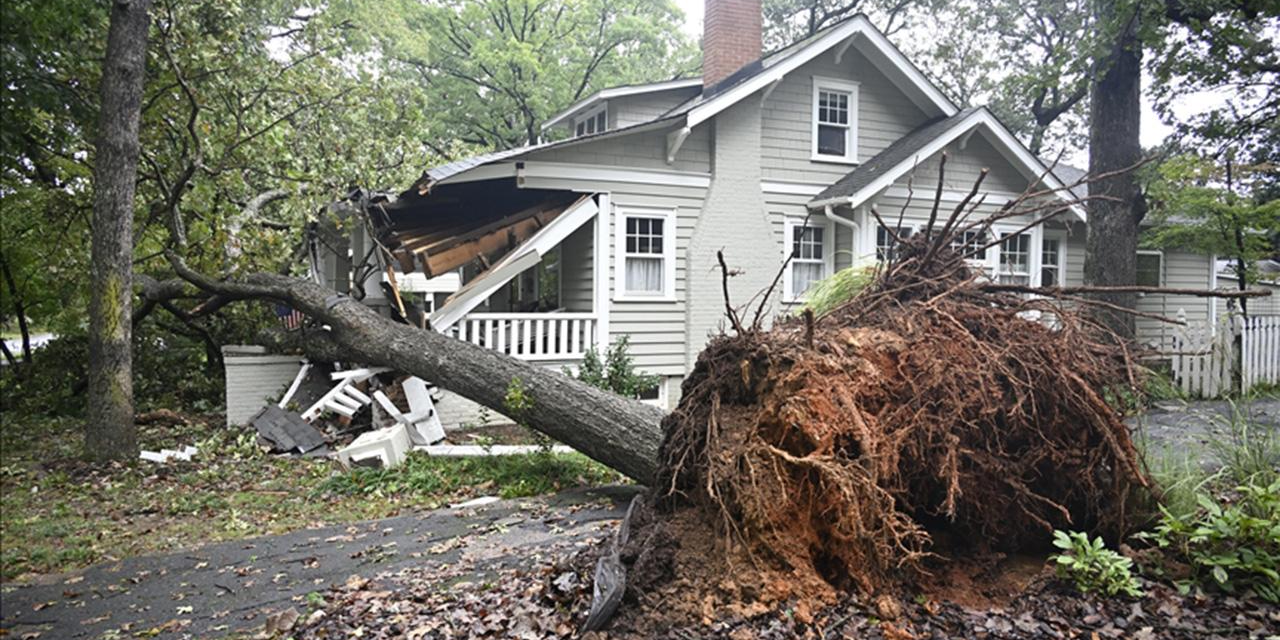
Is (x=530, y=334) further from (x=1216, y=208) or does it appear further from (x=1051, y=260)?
(x=1216, y=208)

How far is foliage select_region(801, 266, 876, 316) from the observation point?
5.05 metres

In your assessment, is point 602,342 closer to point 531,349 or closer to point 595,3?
point 531,349

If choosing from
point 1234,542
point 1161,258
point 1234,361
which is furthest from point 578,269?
point 1161,258

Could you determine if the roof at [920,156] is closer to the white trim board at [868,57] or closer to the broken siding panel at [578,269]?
the white trim board at [868,57]

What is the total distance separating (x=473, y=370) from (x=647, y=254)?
525 cm

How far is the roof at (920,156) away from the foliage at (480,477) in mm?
7613

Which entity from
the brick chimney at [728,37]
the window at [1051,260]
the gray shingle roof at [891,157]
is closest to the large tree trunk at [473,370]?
the gray shingle roof at [891,157]

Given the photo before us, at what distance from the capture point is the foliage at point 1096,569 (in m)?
3.59

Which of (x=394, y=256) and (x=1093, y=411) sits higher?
(x=394, y=256)

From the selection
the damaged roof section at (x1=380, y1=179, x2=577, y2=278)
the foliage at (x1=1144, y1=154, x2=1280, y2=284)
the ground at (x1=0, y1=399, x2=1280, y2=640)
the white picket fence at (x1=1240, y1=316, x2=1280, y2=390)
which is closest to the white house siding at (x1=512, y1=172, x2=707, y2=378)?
the damaged roof section at (x1=380, y1=179, x2=577, y2=278)

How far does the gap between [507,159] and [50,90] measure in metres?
7.50

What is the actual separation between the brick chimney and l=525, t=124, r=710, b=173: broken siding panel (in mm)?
3495

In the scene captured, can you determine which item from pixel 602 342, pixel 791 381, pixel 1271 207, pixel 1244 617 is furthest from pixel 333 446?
pixel 1271 207

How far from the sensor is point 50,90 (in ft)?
12.1
